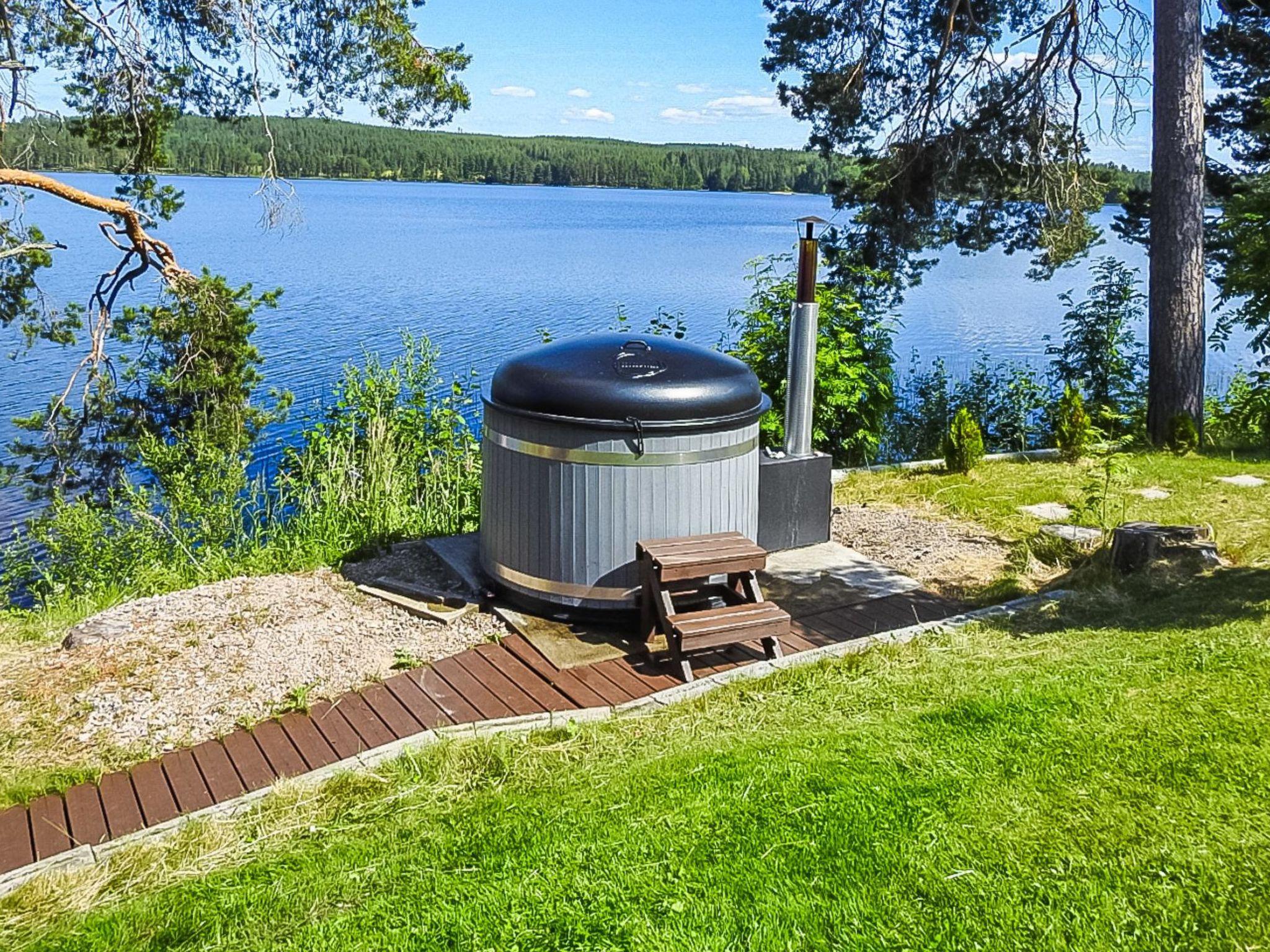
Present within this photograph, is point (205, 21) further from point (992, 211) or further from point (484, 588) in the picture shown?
point (992, 211)

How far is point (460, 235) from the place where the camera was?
39312mm

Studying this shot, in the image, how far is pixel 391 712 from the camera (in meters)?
4.05

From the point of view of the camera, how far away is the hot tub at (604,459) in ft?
15.3

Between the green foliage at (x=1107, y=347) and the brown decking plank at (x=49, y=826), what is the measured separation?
9741 millimetres

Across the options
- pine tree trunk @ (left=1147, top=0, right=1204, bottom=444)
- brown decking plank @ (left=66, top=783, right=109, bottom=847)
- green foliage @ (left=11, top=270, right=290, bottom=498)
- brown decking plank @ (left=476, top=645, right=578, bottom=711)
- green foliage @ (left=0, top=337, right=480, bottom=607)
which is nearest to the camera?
brown decking plank @ (left=66, top=783, right=109, bottom=847)

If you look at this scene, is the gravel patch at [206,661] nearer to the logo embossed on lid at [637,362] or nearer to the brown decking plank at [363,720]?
the brown decking plank at [363,720]

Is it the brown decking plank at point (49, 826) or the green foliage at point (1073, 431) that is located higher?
the green foliage at point (1073, 431)


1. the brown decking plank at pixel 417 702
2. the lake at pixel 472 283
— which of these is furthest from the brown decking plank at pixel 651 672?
the lake at pixel 472 283

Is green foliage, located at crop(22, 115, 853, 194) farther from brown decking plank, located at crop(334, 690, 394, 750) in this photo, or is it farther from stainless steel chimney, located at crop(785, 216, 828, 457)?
brown decking plank, located at crop(334, 690, 394, 750)

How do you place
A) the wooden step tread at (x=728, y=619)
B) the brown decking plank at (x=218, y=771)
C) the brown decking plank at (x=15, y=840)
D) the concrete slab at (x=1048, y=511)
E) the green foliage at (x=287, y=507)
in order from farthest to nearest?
the concrete slab at (x=1048, y=511) < the green foliage at (x=287, y=507) < the wooden step tread at (x=728, y=619) < the brown decking plank at (x=218, y=771) < the brown decking plank at (x=15, y=840)

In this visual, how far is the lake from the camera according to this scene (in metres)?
15.9

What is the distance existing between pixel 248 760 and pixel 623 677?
1.55 metres

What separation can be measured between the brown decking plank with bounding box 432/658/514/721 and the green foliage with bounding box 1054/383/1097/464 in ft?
21.0

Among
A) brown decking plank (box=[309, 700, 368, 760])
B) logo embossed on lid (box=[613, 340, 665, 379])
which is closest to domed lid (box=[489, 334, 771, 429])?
logo embossed on lid (box=[613, 340, 665, 379])
